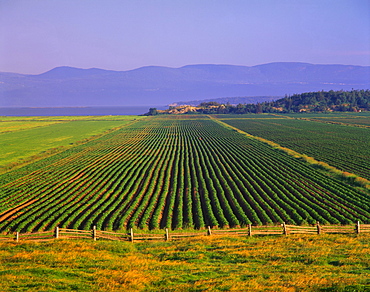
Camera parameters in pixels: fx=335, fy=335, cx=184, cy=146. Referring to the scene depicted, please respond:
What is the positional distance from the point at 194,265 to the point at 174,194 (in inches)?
594

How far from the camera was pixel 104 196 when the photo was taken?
2783 cm

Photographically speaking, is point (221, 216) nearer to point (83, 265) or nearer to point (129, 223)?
point (129, 223)

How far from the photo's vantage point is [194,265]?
43.5 feet

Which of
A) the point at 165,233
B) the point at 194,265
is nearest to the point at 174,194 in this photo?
the point at 165,233

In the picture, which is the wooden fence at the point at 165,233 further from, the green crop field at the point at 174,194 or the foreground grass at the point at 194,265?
the green crop field at the point at 174,194

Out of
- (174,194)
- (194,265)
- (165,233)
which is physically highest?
(194,265)

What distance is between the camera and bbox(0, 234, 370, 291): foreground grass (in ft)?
35.0

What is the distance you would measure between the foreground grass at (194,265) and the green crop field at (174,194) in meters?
4.99

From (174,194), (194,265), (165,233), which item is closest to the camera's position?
(194,265)

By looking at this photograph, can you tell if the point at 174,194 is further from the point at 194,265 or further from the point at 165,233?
the point at 194,265

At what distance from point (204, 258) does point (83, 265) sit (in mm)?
4936

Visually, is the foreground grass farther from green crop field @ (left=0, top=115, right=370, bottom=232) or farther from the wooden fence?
green crop field @ (left=0, top=115, right=370, bottom=232)

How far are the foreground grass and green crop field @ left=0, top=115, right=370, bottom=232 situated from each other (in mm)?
4994

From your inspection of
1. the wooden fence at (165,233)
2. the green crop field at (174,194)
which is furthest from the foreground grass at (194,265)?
the green crop field at (174,194)
